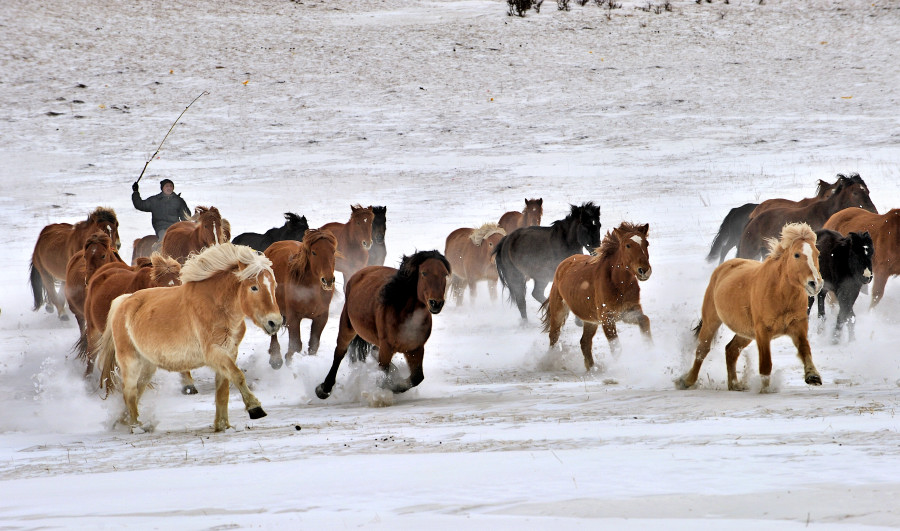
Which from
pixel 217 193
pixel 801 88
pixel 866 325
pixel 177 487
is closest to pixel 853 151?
pixel 801 88

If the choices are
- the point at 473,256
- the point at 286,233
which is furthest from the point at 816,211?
the point at 286,233

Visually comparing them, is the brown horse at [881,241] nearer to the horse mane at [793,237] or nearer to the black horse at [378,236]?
the horse mane at [793,237]

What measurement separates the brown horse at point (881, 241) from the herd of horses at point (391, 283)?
18 mm

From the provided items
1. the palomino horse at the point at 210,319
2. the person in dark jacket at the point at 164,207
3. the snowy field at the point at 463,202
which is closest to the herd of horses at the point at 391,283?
the palomino horse at the point at 210,319

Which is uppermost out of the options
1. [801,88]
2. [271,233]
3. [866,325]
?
[801,88]

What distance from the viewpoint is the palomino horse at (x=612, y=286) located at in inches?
378

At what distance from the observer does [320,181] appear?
2505 cm

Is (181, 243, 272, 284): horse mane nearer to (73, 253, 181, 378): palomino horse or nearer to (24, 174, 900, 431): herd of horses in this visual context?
(24, 174, 900, 431): herd of horses

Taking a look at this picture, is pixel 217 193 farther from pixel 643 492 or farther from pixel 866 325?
pixel 643 492

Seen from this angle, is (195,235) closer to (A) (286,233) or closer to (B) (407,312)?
(A) (286,233)

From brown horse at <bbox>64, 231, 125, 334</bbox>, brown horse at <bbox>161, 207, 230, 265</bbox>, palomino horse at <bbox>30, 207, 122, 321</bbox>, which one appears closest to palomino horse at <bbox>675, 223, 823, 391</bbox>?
brown horse at <bbox>64, 231, 125, 334</bbox>

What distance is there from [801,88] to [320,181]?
19.0 meters

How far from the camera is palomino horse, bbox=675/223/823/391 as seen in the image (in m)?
6.98

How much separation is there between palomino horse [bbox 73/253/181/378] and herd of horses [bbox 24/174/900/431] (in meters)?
0.02
